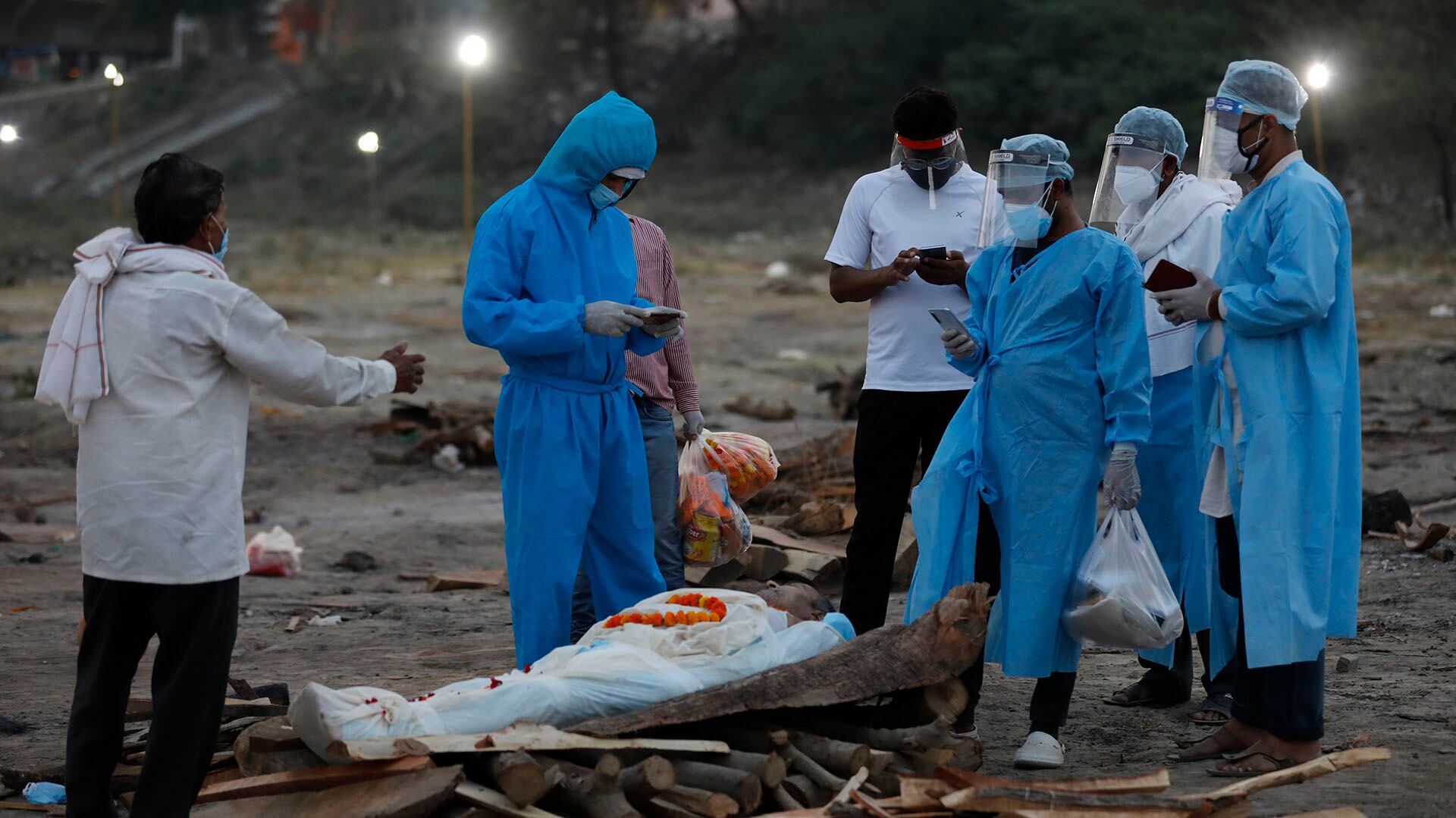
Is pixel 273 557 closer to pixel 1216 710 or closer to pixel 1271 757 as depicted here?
pixel 1216 710

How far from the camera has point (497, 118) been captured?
2045 inches

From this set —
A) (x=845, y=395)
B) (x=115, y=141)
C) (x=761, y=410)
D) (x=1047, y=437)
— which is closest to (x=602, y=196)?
(x=1047, y=437)

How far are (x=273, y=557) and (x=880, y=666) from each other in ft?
17.9

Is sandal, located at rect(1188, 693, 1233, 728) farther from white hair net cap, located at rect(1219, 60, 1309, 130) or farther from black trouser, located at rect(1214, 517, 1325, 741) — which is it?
white hair net cap, located at rect(1219, 60, 1309, 130)

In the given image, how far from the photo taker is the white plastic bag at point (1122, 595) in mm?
4438

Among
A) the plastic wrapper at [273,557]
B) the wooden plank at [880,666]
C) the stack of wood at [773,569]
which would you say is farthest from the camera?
the plastic wrapper at [273,557]

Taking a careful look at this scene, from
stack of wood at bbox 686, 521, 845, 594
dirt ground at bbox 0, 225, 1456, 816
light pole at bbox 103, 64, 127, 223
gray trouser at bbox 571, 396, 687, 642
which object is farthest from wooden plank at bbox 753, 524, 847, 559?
light pole at bbox 103, 64, 127, 223

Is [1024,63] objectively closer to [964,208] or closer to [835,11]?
[835,11]

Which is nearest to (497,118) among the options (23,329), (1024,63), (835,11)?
(835,11)

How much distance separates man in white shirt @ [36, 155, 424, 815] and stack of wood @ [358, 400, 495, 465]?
807 centimetres

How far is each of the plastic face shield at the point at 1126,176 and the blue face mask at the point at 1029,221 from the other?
66 cm

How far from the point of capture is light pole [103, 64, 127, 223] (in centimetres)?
2623

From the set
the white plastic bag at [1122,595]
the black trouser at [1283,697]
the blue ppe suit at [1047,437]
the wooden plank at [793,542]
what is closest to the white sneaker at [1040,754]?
the blue ppe suit at [1047,437]

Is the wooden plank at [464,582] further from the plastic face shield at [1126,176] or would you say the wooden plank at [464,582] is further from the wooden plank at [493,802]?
the wooden plank at [493,802]
